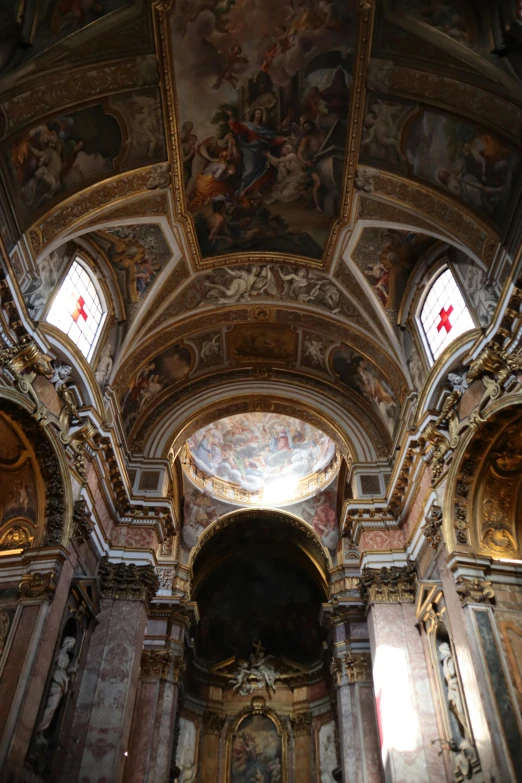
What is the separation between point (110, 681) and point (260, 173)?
1228 centimetres

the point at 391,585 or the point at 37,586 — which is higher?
the point at 391,585

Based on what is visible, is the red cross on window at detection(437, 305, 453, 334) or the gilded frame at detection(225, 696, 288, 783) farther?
the gilded frame at detection(225, 696, 288, 783)

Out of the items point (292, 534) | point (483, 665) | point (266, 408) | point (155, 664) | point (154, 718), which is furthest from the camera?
point (292, 534)

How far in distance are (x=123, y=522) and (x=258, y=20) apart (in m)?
12.3

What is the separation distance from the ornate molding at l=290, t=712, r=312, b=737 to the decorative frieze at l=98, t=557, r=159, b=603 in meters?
14.5

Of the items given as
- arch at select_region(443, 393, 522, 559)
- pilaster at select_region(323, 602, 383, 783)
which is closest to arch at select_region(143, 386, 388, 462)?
arch at select_region(443, 393, 522, 559)

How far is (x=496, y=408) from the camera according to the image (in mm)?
11266

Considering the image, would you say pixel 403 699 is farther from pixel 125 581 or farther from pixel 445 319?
pixel 445 319

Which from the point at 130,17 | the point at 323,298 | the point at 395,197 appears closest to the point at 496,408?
the point at 395,197

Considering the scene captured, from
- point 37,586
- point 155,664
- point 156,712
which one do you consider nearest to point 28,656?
point 37,586

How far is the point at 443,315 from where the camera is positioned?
14.5 meters

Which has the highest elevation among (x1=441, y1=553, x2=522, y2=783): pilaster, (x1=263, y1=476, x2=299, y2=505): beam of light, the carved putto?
(x1=263, y1=476, x2=299, y2=505): beam of light

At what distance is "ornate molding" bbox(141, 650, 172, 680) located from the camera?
20109mm

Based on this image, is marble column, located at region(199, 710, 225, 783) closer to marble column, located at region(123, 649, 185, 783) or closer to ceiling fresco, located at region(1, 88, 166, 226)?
marble column, located at region(123, 649, 185, 783)
